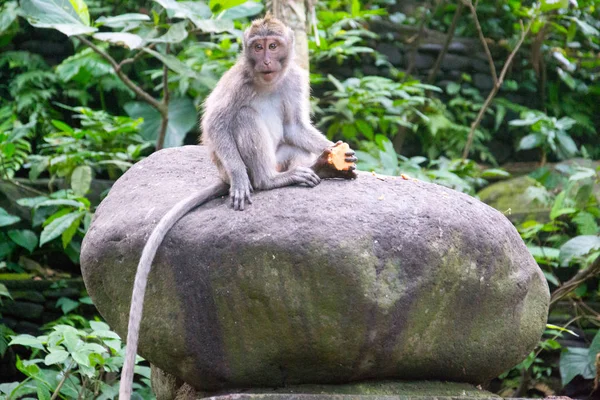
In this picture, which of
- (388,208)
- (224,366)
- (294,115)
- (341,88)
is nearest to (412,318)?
(388,208)

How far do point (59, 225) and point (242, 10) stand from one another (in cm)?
233

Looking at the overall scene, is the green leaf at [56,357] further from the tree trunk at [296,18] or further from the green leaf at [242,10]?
the tree trunk at [296,18]

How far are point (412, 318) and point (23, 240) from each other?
203 inches

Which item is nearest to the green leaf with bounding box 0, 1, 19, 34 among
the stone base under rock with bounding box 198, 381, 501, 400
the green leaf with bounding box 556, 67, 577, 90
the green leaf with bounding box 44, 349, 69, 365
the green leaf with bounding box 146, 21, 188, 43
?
→ the green leaf with bounding box 146, 21, 188, 43

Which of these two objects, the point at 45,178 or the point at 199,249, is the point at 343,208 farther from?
the point at 45,178

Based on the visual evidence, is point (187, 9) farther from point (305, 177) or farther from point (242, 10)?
point (305, 177)

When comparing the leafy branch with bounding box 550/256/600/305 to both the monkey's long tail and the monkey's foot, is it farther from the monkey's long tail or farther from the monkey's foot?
the monkey's long tail

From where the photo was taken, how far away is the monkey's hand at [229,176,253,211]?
14.1ft

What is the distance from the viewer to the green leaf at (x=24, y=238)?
8052mm

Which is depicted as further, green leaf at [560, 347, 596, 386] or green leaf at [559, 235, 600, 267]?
green leaf at [560, 347, 596, 386]

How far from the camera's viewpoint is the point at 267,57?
4809 mm

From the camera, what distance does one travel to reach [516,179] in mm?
10547

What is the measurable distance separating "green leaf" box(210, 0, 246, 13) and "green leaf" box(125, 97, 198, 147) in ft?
7.99

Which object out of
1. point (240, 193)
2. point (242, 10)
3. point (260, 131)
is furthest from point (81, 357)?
point (242, 10)
